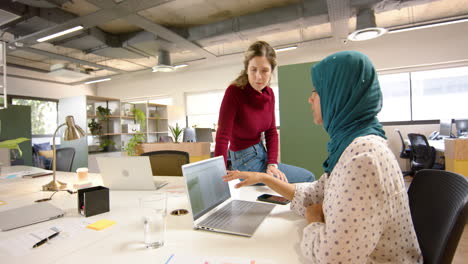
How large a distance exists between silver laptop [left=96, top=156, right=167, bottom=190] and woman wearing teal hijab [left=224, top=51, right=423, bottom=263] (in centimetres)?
102

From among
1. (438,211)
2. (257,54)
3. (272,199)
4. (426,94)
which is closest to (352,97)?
(438,211)

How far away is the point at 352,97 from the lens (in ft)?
2.57

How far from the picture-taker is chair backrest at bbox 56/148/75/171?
2.93 m

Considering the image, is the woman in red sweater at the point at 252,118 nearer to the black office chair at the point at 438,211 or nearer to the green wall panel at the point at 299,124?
the black office chair at the point at 438,211

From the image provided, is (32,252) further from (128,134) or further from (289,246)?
(128,134)

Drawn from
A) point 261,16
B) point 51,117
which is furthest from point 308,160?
point 51,117

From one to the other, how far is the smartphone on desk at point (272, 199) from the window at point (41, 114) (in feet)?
27.3

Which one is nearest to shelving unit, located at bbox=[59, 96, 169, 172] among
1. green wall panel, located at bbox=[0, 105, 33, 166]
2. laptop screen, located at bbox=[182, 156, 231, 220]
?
green wall panel, located at bbox=[0, 105, 33, 166]

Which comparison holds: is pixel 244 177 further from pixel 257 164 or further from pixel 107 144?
pixel 107 144

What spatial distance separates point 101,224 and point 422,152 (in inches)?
Result: 195

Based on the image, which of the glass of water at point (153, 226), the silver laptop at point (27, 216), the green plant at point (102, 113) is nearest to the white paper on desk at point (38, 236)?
the silver laptop at point (27, 216)

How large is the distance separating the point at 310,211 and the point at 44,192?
1651 millimetres

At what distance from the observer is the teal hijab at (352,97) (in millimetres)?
779

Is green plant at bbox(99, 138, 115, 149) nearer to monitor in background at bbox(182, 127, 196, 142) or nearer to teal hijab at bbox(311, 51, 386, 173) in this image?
monitor in background at bbox(182, 127, 196, 142)
